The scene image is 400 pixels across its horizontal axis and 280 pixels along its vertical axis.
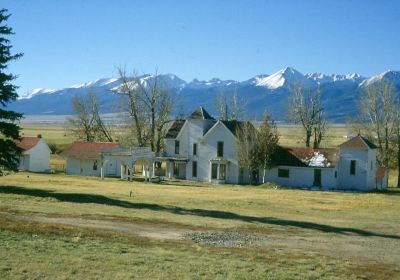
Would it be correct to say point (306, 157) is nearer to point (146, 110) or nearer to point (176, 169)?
point (176, 169)

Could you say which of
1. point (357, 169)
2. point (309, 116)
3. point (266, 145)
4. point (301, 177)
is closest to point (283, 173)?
point (301, 177)

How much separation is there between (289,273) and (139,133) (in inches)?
2492

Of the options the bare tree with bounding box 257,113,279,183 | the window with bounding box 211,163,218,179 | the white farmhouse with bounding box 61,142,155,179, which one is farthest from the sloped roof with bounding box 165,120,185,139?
the bare tree with bounding box 257,113,279,183

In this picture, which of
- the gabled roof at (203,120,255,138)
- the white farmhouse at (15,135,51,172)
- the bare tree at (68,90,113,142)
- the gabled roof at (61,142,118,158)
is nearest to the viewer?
the gabled roof at (203,120,255,138)

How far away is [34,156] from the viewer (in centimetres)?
7412

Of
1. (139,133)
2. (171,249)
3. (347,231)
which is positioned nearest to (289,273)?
(171,249)

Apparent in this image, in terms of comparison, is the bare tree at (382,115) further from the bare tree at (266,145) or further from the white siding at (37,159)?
the white siding at (37,159)

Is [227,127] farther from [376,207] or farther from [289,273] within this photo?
[289,273]

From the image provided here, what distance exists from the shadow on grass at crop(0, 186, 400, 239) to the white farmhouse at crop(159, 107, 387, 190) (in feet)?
93.1

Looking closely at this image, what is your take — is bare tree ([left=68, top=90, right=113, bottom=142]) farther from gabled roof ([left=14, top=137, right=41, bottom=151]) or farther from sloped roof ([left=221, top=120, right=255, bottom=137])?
sloped roof ([left=221, top=120, right=255, bottom=137])

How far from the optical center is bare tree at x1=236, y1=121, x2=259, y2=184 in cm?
6494

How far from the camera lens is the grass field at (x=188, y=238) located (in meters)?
16.8

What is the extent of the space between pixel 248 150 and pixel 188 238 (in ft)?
135

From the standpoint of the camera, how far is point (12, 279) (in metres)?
14.8
